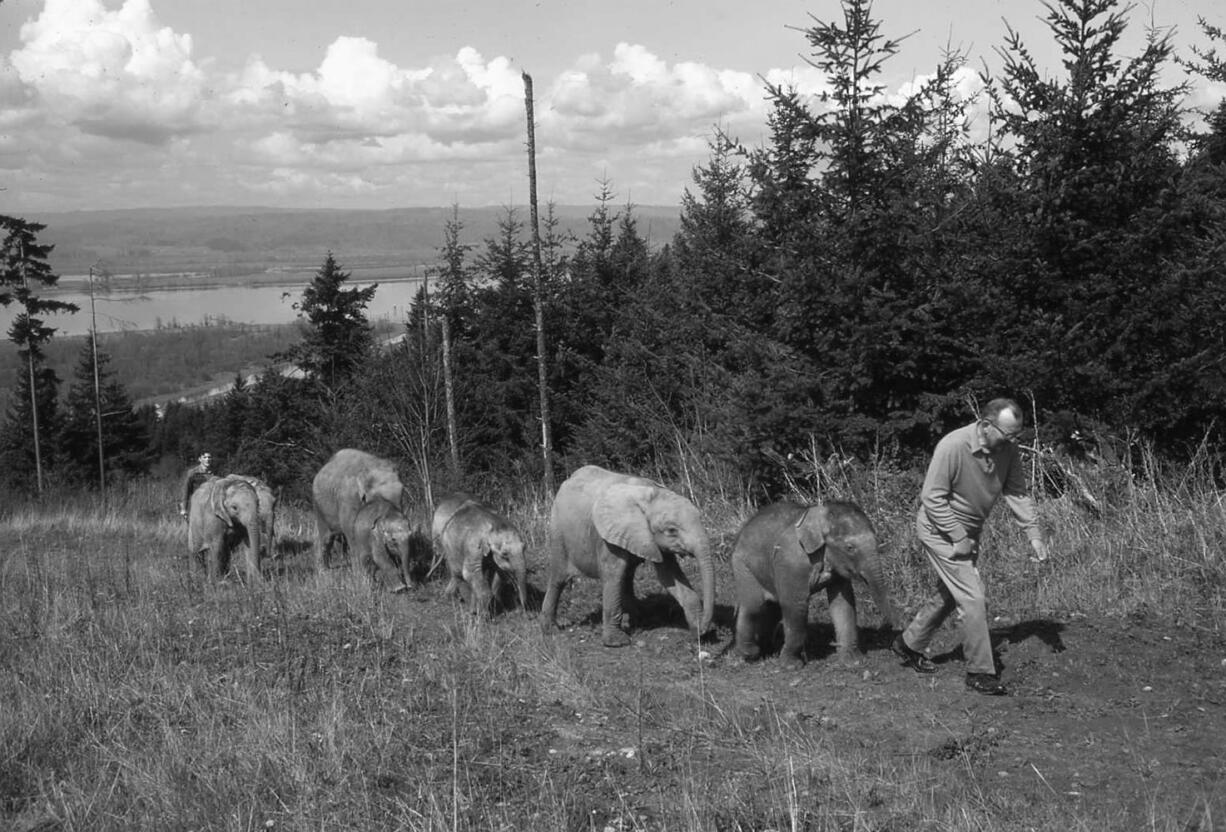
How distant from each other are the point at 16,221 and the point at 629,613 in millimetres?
40657

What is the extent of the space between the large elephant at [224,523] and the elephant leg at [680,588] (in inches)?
221

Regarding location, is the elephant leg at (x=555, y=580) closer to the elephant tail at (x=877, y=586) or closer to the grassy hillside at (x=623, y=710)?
the grassy hillside at (x=623, y=710)

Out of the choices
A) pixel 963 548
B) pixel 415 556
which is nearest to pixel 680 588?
pixel 963 548

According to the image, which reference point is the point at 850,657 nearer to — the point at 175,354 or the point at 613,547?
the point at 613,547

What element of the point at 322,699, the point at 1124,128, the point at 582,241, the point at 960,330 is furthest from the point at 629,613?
the point at 582,241

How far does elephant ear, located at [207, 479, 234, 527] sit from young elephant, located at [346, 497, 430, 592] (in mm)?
1566

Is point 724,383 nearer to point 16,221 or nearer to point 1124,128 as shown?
point 1124,128

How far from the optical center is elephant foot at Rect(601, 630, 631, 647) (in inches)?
418

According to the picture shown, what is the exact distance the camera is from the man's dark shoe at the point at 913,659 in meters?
9.09

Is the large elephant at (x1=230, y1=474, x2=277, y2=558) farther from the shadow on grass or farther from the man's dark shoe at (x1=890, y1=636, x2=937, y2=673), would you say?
the shadow on grass

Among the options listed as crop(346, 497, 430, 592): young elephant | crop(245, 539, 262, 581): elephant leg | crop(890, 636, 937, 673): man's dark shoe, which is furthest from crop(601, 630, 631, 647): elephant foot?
crop(245, 539, 262, 581): elephant leg

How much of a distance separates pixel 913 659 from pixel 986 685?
73 cm

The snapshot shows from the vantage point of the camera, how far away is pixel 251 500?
14.1 metres

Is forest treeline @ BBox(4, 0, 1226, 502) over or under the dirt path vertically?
over
